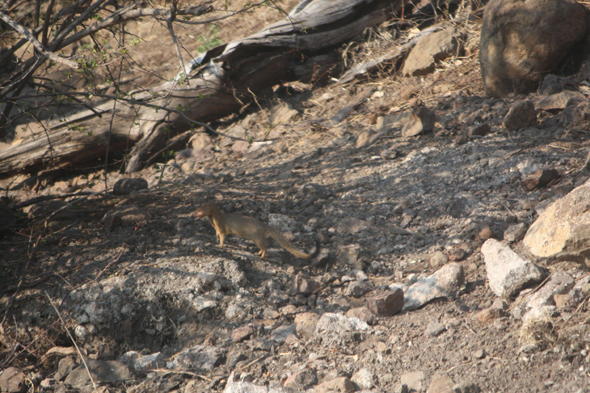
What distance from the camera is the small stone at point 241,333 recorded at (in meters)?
3.17

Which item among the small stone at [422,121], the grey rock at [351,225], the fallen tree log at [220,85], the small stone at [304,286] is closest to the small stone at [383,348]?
the small stone at [304,286]

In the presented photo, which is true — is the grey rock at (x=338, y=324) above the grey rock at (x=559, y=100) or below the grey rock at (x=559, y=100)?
below

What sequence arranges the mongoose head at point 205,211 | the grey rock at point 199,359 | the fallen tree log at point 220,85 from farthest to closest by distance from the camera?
the fallen tree log at point 220,85 < the mongoose head at point 205,211 < the grey rock at point 199,359

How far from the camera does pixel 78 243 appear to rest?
416 cm

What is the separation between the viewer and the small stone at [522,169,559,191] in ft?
12.5

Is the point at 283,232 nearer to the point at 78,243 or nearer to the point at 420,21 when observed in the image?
the point at 78,243

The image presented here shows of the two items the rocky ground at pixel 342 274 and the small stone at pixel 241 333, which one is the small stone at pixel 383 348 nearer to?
the rocky ground at pixel 342 274

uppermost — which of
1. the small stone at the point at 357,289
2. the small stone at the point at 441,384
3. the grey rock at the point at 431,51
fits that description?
the grey rock at the point at 431,51

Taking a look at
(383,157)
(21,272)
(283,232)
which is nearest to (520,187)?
(383,157)

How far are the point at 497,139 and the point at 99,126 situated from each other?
510 centimetres

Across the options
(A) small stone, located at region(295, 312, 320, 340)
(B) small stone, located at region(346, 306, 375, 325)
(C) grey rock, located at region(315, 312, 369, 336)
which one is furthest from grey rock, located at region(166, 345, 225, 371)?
(B) small stone, located at region(346, 306, 375, 325)

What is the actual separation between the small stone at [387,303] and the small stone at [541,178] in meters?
1.59

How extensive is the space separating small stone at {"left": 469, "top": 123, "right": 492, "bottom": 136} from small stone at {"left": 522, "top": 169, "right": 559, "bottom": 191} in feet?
3.56

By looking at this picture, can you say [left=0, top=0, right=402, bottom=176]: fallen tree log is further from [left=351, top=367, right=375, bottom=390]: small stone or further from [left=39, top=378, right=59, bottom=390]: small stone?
[left=351, top=367, right=375, bottom=390]: small stone
